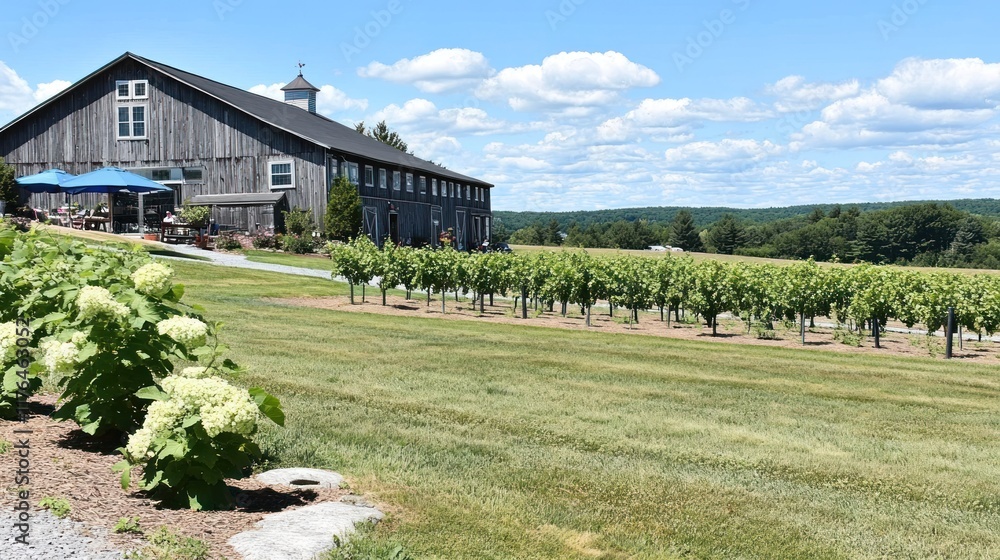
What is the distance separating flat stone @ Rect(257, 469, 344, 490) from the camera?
5422mm

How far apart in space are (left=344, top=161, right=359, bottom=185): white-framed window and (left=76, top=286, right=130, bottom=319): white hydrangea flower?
1271 inches

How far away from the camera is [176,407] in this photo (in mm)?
4469

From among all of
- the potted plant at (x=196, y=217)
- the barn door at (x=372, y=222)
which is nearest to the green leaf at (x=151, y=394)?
the potted plant at (x=196, y=217)

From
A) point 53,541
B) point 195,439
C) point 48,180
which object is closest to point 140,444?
point 195,439

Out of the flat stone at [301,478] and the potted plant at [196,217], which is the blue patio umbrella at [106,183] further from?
the flat stone at [301,478]

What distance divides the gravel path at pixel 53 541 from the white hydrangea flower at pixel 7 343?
1.54m

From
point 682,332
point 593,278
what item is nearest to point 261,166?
point 593,278

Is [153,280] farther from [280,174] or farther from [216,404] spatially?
[280,174]

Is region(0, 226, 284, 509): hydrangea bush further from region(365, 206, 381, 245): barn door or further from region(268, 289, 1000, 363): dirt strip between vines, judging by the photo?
region(365, 206, 381, 245): barn door

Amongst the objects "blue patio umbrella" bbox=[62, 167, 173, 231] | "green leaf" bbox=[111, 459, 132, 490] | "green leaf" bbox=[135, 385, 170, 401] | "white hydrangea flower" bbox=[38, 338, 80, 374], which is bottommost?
"green leaf" bbox=[111, 459, 132, 490]

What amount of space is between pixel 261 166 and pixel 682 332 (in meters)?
21.8

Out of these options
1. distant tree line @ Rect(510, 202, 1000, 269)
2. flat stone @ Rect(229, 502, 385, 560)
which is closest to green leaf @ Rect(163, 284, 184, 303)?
flat stone @ Rect(229, 502, 385, 560)

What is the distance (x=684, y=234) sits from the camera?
10525 centimetres

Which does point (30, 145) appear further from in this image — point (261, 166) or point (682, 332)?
point (682, 332)
